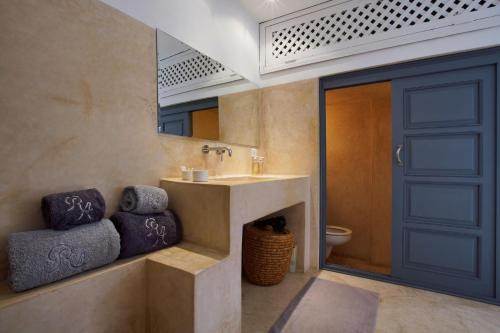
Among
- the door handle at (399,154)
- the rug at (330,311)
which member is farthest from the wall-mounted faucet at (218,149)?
the door handle at (399,154)

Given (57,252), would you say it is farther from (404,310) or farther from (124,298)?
(404,310)

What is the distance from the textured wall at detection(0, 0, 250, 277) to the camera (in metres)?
0.87

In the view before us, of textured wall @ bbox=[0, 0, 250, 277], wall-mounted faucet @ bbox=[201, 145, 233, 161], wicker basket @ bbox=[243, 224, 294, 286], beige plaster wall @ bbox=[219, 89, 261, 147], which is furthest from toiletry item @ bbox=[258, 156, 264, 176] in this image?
textured wall @ bbox=[0, 0, 250, 277]

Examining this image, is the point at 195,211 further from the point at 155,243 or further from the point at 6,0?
the point at 6,0

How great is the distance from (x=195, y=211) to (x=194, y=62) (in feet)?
3.31

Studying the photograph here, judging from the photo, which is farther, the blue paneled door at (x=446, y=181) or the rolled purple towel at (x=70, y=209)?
the blue paneled door at (x=446, y=181)

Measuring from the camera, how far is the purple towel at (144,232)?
1032mm

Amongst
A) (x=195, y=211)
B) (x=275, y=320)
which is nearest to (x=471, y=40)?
(x=195, y=211)

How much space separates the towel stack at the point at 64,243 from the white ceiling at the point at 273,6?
6.49 feet

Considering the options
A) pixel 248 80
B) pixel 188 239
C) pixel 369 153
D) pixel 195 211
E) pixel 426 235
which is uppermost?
pixel 248 80

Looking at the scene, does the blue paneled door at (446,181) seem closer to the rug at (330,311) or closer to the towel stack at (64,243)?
the rug at (330,311)

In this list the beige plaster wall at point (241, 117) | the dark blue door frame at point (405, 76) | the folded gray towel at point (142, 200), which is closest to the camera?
the folded gray towel at point (142, 200)

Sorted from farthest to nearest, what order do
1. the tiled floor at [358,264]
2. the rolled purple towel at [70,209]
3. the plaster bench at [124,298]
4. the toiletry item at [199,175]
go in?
the tiled floor at [358,264] < the toiletry item at [199,175] < the rolled purple towel at [70,209] < the plaster bench at [124,298]

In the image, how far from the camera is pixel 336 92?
2.78 meters
